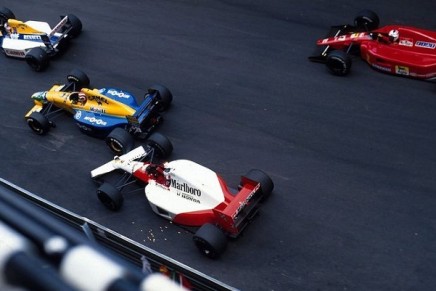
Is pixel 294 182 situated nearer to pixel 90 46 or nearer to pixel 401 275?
pixel 401 275

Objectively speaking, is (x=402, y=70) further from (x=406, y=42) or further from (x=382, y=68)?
(x=406, y=42)

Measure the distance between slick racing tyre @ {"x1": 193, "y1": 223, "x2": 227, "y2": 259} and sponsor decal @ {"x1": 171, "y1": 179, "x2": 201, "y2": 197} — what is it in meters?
0.53

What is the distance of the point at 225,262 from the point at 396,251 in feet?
7.24

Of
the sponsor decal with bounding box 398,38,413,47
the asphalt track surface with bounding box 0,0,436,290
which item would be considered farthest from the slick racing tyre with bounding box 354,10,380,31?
the sponsor decal with bounding box 398,38,413,47

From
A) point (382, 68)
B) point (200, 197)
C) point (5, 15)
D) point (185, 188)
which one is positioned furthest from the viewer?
point (5, 15)

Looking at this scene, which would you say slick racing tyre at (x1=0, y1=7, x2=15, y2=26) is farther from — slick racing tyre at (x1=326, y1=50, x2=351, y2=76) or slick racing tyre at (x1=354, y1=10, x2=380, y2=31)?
slick racing tyre at (x1=354, y1=10, x2=380, y2=31)

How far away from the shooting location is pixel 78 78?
956 cm

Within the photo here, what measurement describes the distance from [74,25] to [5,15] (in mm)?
1580

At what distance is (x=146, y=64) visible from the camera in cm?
1048

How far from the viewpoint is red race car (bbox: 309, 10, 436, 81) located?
9445mm

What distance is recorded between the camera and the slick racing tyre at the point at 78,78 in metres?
9.58

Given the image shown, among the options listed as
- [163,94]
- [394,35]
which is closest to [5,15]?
[163,94]

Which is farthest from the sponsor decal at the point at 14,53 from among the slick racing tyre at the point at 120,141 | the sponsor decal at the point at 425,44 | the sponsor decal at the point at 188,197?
the sponsor decal at the point at 425,44

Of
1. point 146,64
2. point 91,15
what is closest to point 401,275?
point 146,64
